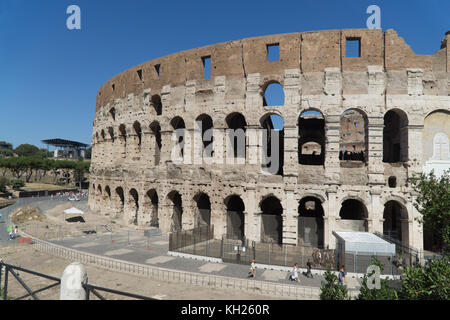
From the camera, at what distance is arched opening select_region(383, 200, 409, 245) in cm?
1777

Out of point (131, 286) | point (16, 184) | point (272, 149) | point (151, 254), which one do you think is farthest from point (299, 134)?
point (16, 184)

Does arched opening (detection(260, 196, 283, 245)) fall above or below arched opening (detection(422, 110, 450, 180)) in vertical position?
below

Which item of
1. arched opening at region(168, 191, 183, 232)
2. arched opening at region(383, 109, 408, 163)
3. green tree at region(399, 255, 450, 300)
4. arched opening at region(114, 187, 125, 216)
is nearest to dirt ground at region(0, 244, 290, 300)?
green tree at region(399, 255, 450, 300)

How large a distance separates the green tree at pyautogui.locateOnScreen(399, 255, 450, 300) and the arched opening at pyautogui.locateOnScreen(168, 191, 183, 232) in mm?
18664

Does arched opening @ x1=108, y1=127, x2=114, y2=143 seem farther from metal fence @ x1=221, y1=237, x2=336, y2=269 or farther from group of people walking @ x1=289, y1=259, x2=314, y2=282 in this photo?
group of people walking @ x1=289, y1=259, x2=314, y2=282

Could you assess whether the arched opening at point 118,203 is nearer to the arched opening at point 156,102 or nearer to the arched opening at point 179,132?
the arched opening at point 156,102

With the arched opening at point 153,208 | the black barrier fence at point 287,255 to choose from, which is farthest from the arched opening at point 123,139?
the black barrier fence at point 287,255

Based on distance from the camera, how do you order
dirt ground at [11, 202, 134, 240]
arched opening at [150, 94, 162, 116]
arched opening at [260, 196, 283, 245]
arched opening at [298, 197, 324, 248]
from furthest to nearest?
arched opening at [150, 94, 162, 116] → dirt ground at [11, 202, 134, 240] → arched opening at [260, 196, 283, 245] → arched opening at [298, 197, 324, 248]

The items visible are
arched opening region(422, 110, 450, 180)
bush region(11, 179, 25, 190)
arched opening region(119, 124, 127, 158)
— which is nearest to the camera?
arched opening region(422, 110, 450, 180)

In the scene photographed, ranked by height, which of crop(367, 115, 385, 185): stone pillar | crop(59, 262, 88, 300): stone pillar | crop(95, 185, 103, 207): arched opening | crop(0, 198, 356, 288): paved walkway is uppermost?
crop(367, 115, 385, 185): stone pillar

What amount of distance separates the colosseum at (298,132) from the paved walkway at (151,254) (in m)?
3.24

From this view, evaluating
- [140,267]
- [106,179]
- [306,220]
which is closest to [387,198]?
[306,220]

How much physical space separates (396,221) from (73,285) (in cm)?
2171

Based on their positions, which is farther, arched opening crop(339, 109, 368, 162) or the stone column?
arched opening crop(339, 109, 368, 162)
